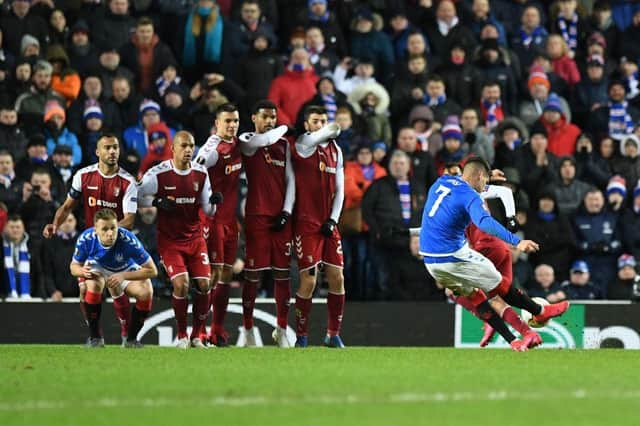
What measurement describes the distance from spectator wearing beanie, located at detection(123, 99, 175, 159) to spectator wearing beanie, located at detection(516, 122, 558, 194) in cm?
478

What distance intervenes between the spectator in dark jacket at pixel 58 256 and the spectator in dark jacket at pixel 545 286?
5792 millimetres

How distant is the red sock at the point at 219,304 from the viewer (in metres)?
14.6

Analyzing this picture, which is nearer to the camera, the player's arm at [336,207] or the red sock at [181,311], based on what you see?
the red sock at [181,311]

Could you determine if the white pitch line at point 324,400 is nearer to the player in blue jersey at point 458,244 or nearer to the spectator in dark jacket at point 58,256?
the player in blue jersey at point 458,244

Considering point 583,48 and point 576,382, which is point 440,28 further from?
point 576,382

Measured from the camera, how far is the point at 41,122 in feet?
60.1

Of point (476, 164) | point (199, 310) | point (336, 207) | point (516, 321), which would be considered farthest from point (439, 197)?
point (199, 310)

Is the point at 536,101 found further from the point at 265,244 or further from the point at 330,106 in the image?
the point at 265,244

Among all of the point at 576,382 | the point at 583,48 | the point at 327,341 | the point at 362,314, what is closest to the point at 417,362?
the point at 576,382

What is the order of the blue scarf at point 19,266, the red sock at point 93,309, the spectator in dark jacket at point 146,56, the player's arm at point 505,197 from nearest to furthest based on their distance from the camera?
the player's arm at point 505,197 < the red sock at point 93,309 < the blue scarf at point 19,266 < the spectator in dark jacket at point 146,56

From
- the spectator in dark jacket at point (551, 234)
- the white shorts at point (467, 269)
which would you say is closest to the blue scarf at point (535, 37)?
the spectator in dark jacket at point (551, 234)

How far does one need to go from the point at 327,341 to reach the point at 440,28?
8.47 meters

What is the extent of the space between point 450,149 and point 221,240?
18.0 feet

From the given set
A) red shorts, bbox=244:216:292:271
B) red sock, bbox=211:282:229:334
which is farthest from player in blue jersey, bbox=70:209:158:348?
red shorts, bbox=244:216:292:271
